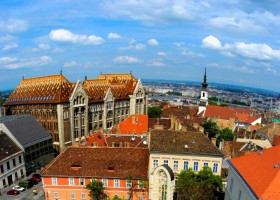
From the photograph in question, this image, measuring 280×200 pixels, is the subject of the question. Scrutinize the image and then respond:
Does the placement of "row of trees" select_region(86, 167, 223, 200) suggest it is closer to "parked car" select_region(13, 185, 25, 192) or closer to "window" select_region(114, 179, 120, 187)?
"window" select_region(114, 179, 120, 187)

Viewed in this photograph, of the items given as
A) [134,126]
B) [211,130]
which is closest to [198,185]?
[134,126]

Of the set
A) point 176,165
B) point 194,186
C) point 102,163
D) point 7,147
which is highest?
point 176,165

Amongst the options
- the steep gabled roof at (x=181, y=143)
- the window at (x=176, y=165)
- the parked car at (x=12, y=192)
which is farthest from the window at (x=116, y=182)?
the parked car at (x=12, y=192)

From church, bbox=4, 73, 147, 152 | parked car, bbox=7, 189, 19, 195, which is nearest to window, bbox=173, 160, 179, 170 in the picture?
parked car, bbox=7, 189, 19, 195

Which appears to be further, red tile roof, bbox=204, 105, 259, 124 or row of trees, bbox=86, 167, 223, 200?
red tile roof, bbox=204, 105, 259, 124

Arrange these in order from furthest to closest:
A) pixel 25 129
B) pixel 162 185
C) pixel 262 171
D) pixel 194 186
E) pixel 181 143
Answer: pixel 25 129 → pixel 181 143 → pixel 194 186 → pixel 162 185 → pixel 262 171

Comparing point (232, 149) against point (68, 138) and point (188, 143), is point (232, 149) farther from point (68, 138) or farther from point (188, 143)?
point (68, 138)

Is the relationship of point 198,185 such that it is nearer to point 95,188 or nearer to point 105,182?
point 105,182
